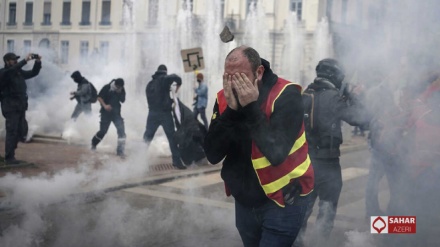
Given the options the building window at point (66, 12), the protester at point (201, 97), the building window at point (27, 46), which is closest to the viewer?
the building window at point (27, 46)

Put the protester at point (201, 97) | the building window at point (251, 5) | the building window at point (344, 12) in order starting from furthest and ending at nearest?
the building window at point (251, 5), the protester at point (201, 97), the building window at point (344, 12)

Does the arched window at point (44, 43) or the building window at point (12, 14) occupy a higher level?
the building window at point (12, 14)

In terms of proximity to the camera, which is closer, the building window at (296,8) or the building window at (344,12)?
the building window at (344,12)

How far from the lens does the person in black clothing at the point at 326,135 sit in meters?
3.52

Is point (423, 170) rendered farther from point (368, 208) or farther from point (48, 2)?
point (48, 2)

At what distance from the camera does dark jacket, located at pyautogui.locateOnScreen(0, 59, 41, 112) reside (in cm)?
627

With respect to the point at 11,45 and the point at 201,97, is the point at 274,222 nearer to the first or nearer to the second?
the point at 11,45

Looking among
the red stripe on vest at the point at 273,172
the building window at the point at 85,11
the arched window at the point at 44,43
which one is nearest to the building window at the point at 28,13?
the arched window at the point at 44,43

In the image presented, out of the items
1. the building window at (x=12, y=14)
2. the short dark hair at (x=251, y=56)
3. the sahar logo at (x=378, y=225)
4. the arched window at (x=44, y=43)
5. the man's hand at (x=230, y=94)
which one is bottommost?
the sahar logo at (x=378, y=225)

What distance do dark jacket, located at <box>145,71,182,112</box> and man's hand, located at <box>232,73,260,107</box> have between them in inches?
205

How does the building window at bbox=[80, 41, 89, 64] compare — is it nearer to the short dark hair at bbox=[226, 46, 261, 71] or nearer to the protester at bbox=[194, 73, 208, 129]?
the protester at bbox=[194, 73, 208, 129]

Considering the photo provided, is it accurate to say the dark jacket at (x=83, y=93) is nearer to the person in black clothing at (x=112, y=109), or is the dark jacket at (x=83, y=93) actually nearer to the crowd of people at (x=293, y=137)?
the person in black clothing at (x=112, y=109)

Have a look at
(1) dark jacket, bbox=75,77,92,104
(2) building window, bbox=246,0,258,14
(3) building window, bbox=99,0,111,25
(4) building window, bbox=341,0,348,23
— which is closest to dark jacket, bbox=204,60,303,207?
(4) building window, bbox=341,0,348,23

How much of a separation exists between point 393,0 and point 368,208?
2.39m
